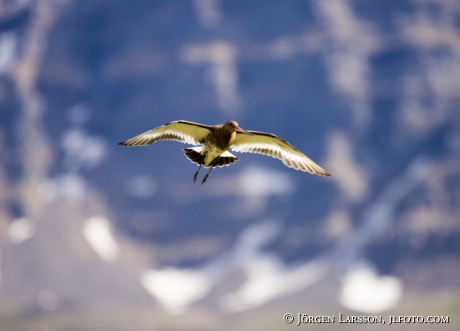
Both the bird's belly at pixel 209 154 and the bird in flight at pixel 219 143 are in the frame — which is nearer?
the bird in flight at pixel 219 143

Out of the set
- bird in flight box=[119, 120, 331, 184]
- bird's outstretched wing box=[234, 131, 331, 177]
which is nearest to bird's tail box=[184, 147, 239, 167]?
bird in flight box=[119, 120, 331, 184]

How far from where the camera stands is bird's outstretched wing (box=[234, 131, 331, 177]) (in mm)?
7648

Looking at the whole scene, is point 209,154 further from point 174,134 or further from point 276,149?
point 276,149

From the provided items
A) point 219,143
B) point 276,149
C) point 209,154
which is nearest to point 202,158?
point 209,154

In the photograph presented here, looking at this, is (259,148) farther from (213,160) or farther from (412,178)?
(412,178)

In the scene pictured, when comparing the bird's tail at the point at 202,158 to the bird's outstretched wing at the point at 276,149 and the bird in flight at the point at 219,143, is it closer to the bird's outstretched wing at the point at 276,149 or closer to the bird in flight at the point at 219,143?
the bird in flight at the point at 219,143

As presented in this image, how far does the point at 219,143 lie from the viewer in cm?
738

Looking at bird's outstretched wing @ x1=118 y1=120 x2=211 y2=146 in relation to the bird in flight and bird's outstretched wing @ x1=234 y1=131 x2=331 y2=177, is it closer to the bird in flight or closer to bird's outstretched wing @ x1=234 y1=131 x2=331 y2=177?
the bird in flight

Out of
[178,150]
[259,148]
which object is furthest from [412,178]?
[259,148]

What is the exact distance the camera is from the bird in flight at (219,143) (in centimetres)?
741

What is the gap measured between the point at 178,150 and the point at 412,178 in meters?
9.76

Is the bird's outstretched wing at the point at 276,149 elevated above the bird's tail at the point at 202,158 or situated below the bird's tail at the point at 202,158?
above

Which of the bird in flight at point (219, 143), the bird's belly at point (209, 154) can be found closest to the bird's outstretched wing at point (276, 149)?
the bird in flight at point (219, 143)

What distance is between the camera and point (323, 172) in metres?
7.52
